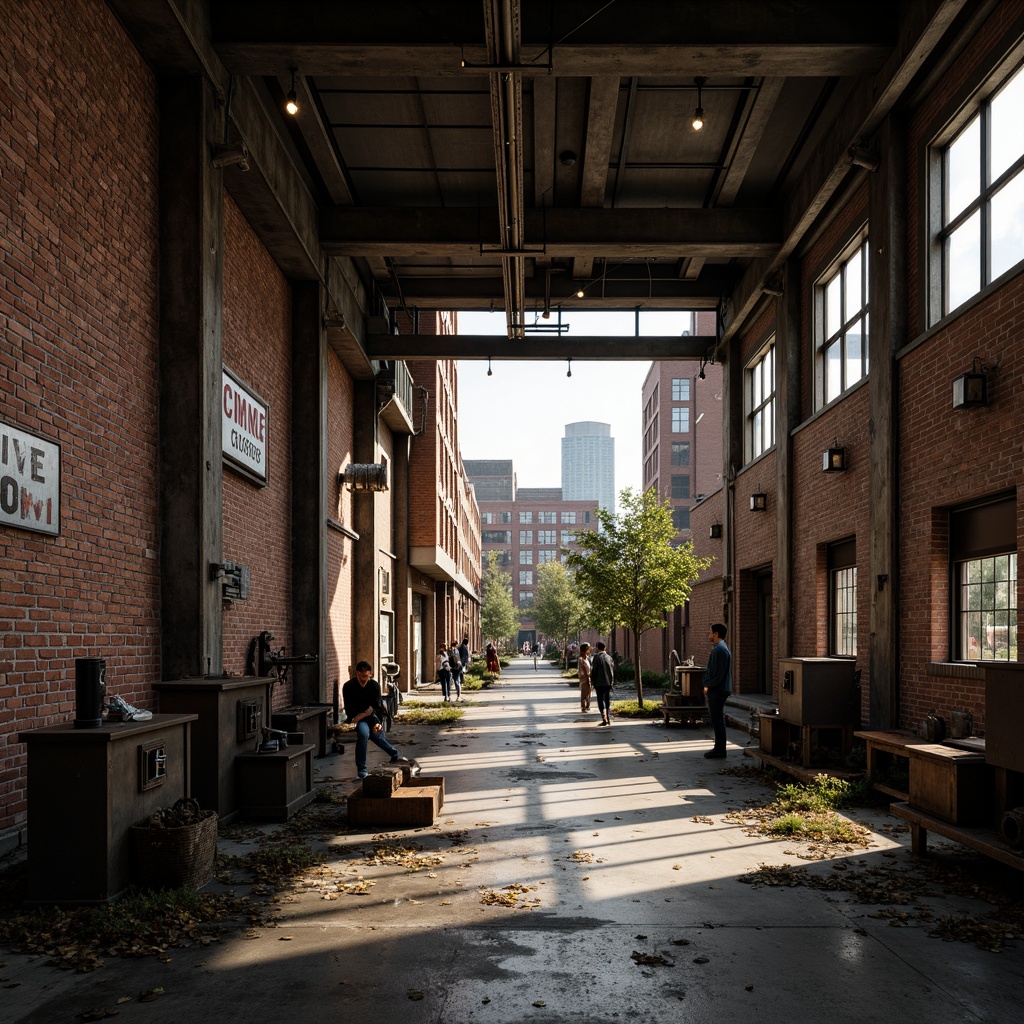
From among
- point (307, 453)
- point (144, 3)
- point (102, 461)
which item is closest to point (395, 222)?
point (307, 453)

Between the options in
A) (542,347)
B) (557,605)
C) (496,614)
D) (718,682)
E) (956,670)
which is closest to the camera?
(956,670)

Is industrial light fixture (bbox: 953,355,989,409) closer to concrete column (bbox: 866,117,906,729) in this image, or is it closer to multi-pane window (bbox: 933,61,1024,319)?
multi-pane window (bbox: 933,61,1024,319)

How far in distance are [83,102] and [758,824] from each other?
9058mm

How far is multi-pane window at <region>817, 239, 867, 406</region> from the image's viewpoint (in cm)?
1392

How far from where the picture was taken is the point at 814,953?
5.30 m

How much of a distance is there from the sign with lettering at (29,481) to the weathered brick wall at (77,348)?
0.10m

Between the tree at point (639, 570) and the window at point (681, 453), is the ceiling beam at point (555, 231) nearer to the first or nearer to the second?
the tree at point (639, 570)

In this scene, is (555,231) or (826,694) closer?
(826,694)

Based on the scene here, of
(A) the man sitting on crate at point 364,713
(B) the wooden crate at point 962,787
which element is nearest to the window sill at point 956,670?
(B) the wooden crate at point 962,787

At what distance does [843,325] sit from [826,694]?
6336 mm

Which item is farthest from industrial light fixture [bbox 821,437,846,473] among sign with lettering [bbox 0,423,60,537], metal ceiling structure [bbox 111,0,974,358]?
sign with lettering [bbox 0,423,60,537]

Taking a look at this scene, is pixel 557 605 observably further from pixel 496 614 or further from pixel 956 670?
pixel 956 670

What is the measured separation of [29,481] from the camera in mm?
6984

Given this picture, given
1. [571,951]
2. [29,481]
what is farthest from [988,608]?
[29,481]
